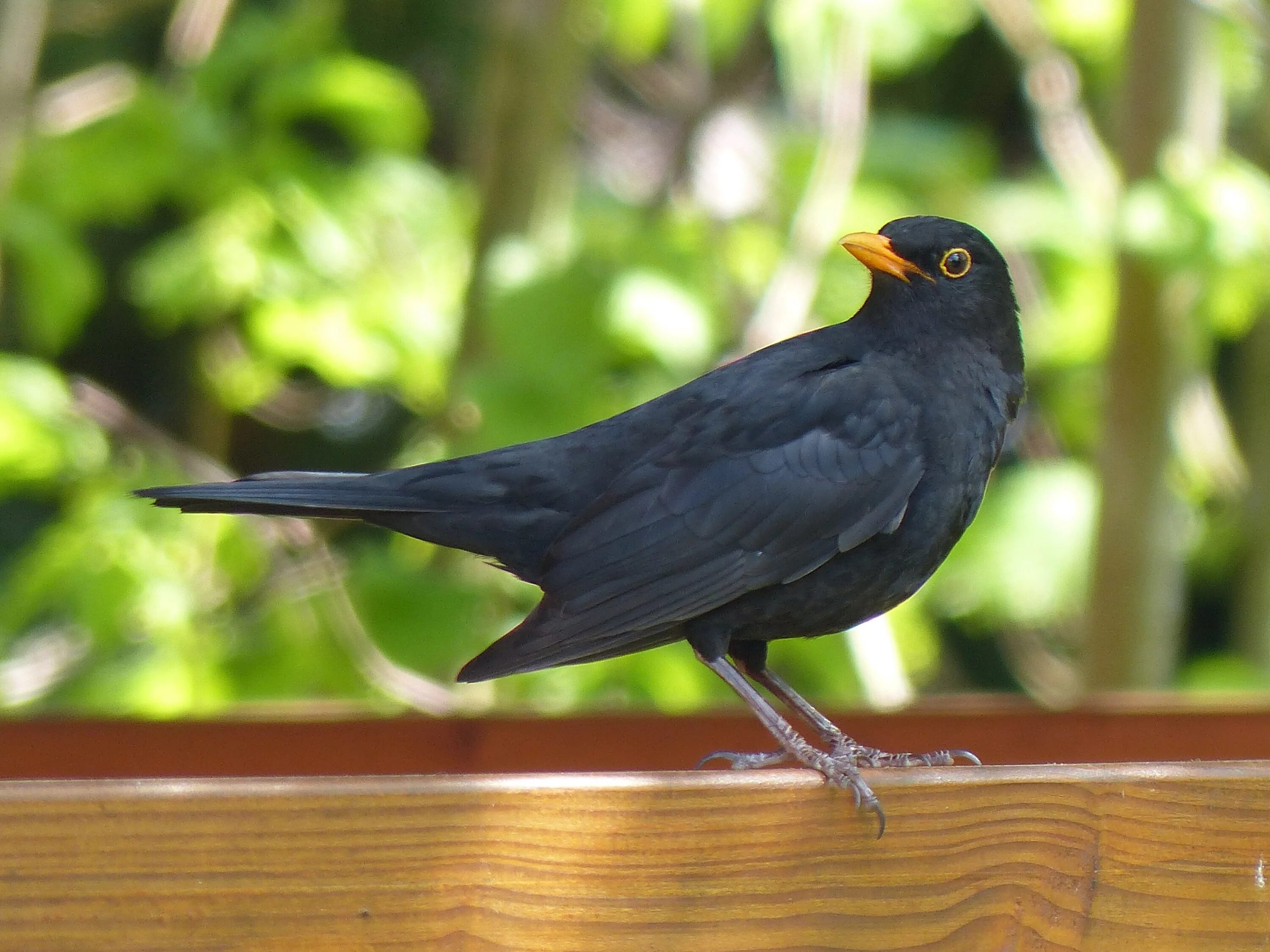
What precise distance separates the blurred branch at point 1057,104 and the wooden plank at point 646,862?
10.7ft

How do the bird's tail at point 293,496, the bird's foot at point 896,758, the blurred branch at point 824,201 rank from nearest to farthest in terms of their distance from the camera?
1. the bird's tail at point 293,496
2. the bird's foot at point 896,758
3. the blurred branch at point 824,201

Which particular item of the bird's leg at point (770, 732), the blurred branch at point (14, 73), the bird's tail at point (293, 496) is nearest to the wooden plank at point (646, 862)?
the bird's leg at point (770, 732)

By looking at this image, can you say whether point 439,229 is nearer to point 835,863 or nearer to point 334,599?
point 334,599

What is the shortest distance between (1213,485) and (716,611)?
10.5 ft

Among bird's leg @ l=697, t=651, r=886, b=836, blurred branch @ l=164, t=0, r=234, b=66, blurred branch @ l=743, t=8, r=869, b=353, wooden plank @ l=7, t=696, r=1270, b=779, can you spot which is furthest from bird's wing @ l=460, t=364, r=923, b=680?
blurred branch @ l=164, t=0, r=234, b=66

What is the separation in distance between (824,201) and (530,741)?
2218mm

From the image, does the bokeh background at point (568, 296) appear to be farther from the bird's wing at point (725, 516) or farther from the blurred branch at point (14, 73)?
the bird's wing at point (725, 516)

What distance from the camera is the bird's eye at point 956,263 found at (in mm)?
2588

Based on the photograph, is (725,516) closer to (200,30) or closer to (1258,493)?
(1258,493)

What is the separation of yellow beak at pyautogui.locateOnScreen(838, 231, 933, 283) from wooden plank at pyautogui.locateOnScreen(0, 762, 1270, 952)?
3.49 feet

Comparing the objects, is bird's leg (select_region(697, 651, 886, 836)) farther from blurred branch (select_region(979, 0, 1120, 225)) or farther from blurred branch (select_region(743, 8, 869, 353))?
blurred branch (select_region(979, 0, 1120, 225))

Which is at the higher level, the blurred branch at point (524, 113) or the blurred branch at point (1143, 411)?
the blurred branch at point (524, 113)

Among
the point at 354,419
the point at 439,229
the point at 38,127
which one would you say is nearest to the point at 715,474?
the point at 439,229

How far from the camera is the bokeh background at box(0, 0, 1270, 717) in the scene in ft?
12.4
